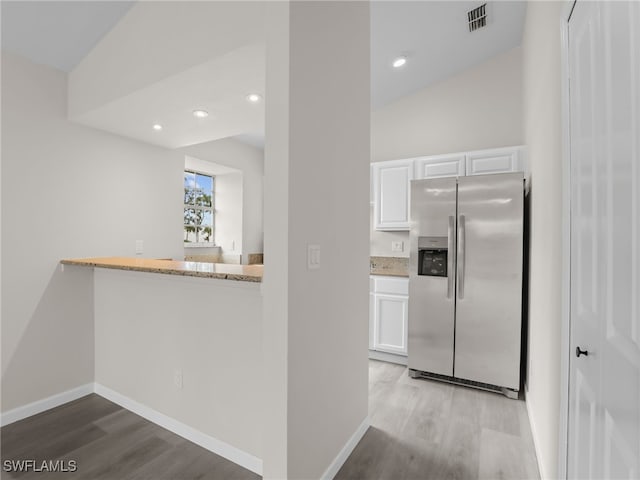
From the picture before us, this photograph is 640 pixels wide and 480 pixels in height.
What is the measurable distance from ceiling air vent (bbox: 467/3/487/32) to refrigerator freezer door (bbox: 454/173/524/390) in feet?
4.39

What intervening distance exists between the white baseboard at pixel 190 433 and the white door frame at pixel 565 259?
1.47m

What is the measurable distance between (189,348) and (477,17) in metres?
3.41

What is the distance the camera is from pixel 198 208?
4.81 metres

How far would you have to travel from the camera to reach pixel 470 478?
5.80ft

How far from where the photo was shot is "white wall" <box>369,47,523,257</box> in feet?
11.7

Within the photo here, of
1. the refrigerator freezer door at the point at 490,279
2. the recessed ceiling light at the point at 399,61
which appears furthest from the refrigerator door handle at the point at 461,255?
the recessed ceiling light at the point at 399,61

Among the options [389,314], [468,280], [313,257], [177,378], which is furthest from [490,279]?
[177,378]

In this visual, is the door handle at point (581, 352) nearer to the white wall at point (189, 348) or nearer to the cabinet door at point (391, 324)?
the white wall at point (189, 348)

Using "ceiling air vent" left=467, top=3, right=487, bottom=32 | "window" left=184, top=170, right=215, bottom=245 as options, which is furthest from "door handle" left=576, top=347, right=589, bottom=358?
"window" left=184, top=170, right=215, bottom=245

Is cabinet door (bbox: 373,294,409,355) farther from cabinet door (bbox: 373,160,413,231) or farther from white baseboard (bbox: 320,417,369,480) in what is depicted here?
white baseboard (bbox: 320,417,369,480)

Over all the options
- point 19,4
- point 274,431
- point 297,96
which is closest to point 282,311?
point 274,431

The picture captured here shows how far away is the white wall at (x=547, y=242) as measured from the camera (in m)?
1.51

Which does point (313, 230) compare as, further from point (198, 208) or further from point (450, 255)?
point (198, 208)

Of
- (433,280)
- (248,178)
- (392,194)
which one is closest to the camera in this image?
(433,280)
